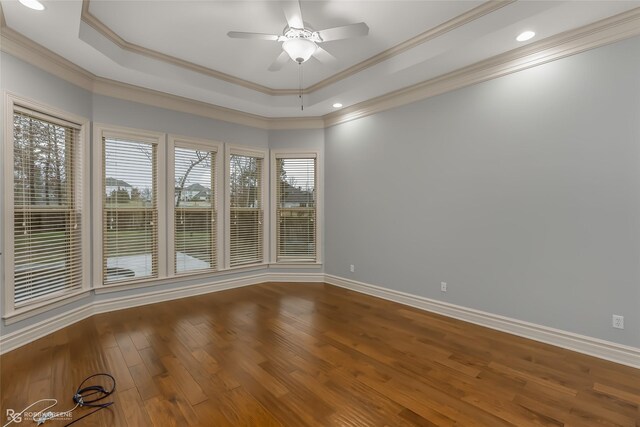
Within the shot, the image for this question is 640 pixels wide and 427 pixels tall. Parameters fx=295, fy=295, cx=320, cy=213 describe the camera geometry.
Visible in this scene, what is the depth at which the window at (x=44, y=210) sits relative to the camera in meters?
2.96

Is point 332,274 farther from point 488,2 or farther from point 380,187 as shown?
point 488,2

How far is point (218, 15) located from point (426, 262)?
3721 mm

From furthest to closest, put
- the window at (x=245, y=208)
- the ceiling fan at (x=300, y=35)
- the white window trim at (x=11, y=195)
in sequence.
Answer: the window at (x=245, y=208), the white window trim at (x=11, y=195), the ceiling fan at (x=300, y=35)

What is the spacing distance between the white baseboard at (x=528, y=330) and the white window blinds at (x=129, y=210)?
11.4 ft

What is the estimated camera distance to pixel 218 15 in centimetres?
287

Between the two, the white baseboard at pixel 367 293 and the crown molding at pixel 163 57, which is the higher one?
the crown molding at pixel 163 57

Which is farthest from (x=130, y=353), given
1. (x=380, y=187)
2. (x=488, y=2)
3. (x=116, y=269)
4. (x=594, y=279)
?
(x=488, y=2)

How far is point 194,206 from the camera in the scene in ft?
15.3

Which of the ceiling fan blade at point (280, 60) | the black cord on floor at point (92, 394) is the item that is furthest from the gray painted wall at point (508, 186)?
the ceiling fan blade at point (280, 60)

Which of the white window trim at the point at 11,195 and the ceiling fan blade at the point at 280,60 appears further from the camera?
the ceiling fan blade at the point at 280,60

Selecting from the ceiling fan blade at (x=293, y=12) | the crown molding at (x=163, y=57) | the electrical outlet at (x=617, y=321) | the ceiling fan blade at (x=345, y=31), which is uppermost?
the crown molding at (x=163, y=57)

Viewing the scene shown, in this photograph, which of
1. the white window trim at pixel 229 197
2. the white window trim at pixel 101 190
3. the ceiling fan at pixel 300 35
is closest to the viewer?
the ceiling fan at pixel 300 35

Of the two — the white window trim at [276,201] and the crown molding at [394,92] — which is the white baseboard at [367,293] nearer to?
the white window trim at [276,201]

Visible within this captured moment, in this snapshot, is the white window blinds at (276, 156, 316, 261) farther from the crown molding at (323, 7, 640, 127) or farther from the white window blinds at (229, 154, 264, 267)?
the crown molding at (323, 7, 640, 127)
